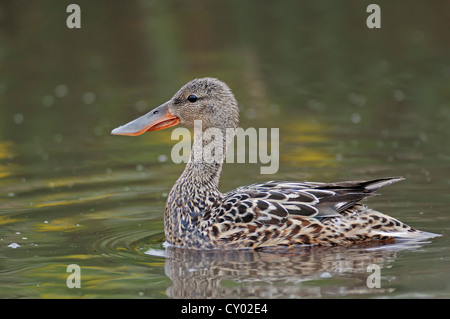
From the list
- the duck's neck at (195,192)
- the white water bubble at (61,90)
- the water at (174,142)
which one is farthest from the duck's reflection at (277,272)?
the white water bubble at (61,90)

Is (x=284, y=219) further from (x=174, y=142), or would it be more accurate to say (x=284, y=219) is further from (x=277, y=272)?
(x=174, y=142)

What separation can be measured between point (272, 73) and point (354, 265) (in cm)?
1094

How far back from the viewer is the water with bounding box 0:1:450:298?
854cm

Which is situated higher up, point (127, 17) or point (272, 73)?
point (127, 17)

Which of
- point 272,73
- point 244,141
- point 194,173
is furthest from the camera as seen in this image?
point 272,73

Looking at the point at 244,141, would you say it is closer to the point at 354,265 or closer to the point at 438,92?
the point at 438,92

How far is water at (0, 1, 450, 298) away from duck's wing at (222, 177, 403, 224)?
16.5 inches

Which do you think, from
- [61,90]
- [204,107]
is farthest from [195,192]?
[61,90]

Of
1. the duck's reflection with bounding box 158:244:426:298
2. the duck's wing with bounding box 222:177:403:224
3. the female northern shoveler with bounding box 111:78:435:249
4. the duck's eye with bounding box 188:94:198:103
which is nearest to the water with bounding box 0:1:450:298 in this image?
the duck's reflection with bounding box 158:244:426:298

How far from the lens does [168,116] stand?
1051cm

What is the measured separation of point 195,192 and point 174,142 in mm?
4739

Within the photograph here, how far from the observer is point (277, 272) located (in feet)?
27.8

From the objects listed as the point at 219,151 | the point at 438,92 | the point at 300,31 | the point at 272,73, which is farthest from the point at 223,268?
the point at 300,31

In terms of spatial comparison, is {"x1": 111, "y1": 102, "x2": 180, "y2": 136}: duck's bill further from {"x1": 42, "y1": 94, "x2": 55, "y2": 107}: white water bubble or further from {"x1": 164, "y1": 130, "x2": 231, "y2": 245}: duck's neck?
{"x1": 42, "y1": 94, "x2": 55, "y2": 107}: white water bubble
